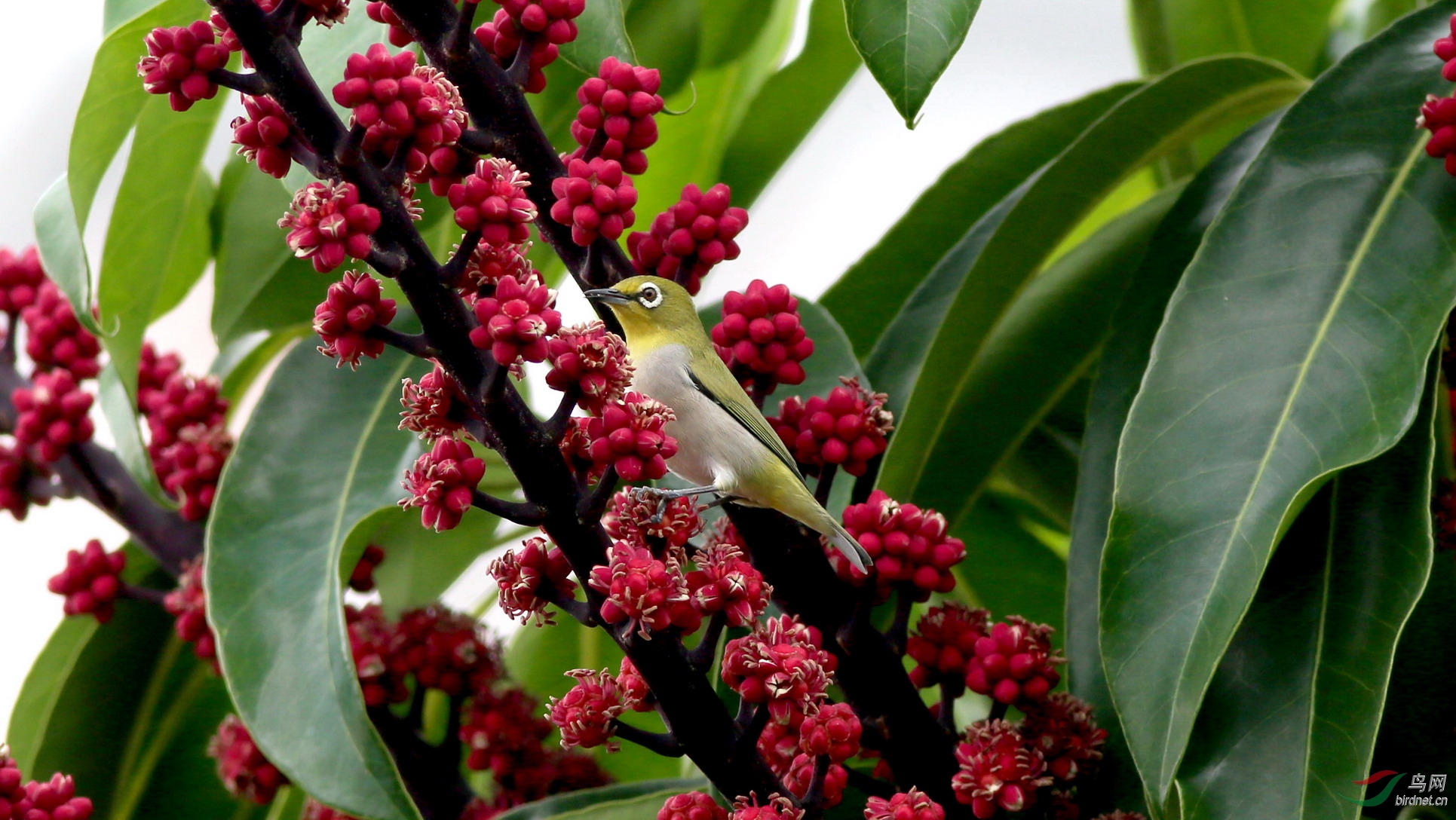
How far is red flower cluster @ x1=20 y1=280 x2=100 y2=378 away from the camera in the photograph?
4.78ft

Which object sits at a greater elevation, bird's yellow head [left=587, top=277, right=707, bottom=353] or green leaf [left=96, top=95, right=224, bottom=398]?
green leaf [left=96, top=95, right=224, bottom=398]

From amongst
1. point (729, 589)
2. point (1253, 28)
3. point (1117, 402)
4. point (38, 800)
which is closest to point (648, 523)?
point (729, 589)

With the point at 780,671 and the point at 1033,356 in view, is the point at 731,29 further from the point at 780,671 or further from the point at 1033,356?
the point at 780,671

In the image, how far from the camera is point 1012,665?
0.99 metres

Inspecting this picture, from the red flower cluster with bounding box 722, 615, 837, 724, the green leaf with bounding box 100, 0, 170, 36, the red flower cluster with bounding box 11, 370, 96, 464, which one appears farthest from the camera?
the red flower cluster with bounding box 11, 370, 96, 464

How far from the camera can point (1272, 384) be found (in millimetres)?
1078

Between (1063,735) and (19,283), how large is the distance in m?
1.26

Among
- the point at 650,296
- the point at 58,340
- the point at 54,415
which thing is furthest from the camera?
the point at 58,340

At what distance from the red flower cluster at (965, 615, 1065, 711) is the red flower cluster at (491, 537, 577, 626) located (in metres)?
0.36

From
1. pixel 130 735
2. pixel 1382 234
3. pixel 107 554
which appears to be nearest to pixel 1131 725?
pixel 1382 234

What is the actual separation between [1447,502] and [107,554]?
132 centimetres

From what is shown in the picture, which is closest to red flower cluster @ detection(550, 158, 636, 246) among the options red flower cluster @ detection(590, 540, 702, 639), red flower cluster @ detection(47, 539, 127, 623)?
red flower cluster @ detection(590, 540, 702, 639)

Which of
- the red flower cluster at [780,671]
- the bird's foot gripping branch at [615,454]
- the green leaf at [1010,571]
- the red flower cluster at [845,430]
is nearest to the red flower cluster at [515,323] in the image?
the bird's foot gripping branch at [615,454]

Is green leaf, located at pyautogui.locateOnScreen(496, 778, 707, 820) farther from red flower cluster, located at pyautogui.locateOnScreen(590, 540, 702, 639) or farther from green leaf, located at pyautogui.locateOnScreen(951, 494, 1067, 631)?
green leaf, located at pyautogui.locateOnScreen(951, 494, 1067, 631)
